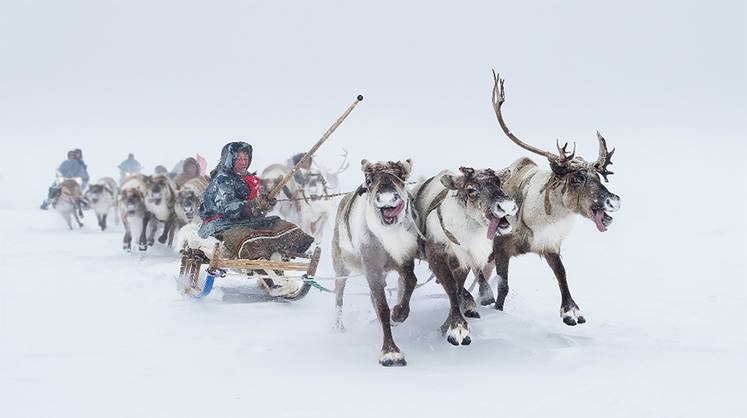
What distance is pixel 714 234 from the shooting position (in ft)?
50.2

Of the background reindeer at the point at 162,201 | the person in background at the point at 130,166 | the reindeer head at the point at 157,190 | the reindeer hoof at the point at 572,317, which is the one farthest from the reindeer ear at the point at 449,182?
the person in background at the point at 130,166

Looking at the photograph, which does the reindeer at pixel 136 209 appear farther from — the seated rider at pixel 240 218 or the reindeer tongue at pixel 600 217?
the reindeer tongue at pixel 600 217

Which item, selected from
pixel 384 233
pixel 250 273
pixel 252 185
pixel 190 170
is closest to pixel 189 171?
pixel 190 170

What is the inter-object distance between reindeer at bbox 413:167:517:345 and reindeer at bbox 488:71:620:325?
0.69 m

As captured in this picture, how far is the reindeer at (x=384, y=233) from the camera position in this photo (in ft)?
16.8

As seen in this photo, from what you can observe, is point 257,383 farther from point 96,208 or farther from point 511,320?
point 96,208

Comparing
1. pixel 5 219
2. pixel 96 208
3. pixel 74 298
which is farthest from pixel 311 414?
pixel 5 219

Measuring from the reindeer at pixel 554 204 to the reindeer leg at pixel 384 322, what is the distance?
1.39m

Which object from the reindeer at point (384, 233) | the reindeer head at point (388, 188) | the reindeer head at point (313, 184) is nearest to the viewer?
the reindeer head at point (388, 188)

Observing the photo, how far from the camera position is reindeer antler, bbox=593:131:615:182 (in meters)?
5.66

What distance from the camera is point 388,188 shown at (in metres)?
5.05

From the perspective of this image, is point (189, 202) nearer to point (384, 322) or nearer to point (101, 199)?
point (384, 322)

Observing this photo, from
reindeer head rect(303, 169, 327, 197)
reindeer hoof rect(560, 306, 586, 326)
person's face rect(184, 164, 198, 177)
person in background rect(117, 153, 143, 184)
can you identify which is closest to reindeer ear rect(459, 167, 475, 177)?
reindeer hoof rect(560, 306, 586, 326)

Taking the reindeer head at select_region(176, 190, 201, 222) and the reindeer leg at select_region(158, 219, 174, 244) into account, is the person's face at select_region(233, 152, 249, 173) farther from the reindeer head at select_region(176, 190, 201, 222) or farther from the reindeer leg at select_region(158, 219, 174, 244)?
the reindeer leg at select_region(158, 219, 174, 244)
